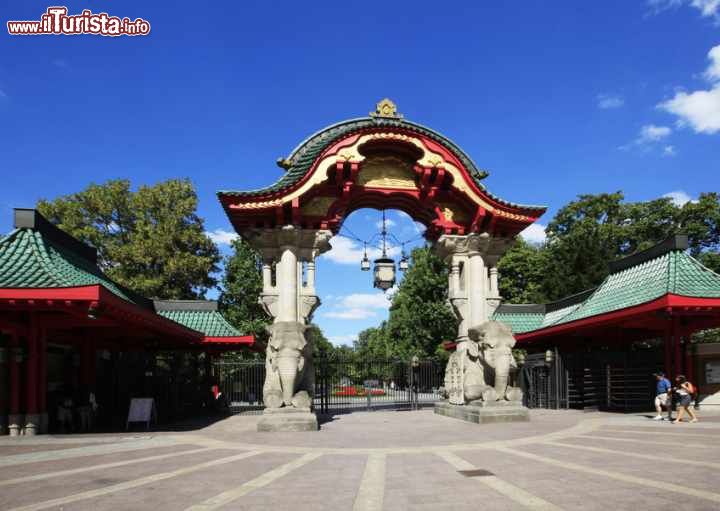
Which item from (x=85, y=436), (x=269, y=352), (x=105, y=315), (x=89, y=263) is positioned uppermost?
(x=89, y=263)

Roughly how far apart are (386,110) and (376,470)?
14.1 meters

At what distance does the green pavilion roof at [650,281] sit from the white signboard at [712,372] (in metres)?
3.99

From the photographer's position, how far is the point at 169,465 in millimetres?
9664

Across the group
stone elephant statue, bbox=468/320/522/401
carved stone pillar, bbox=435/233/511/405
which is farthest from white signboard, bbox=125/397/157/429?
stone elephant statue, bbox=468/320/522/401

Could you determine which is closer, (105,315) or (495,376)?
(105,315)

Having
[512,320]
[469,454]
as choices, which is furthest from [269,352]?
[512,320]

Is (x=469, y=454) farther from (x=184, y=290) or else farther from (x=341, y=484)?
Result: (x=184, y=290)

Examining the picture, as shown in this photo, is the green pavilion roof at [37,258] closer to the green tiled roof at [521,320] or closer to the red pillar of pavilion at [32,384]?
the red pillar of pavilion at [32,384]

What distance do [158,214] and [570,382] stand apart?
31.4 m

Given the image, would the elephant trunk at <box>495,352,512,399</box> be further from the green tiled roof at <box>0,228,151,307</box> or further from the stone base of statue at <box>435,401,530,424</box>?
the green tiled roof at <box>0,228,151,307</box>

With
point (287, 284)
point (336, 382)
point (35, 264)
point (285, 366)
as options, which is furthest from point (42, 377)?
point (336, 382)

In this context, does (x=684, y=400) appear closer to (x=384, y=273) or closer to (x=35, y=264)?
(x=384, y=273)

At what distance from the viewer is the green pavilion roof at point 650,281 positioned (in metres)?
17.5

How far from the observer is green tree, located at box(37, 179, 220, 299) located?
38469mm
